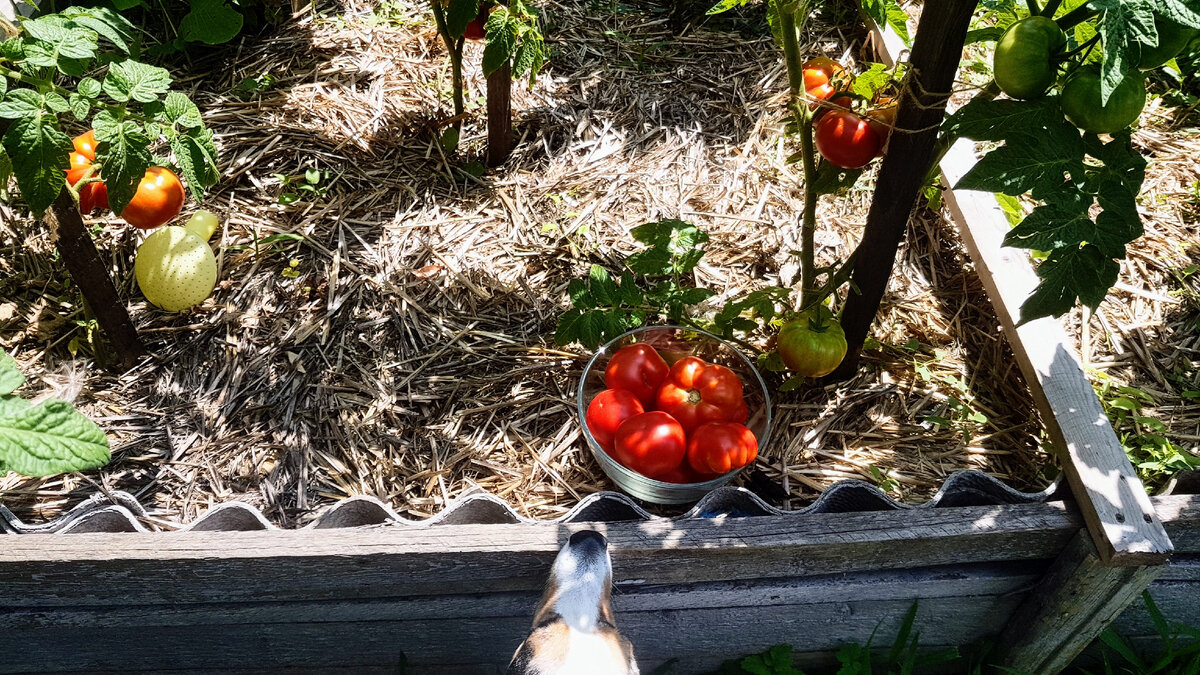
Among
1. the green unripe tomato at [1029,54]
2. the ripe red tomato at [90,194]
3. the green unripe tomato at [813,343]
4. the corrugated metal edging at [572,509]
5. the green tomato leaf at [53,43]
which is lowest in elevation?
the corrugated metal edging at [572,509]

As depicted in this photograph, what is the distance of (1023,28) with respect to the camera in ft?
4.35

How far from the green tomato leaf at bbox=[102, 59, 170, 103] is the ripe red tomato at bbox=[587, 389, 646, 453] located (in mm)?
1191

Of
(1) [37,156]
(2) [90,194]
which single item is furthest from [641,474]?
(2) [90,194]

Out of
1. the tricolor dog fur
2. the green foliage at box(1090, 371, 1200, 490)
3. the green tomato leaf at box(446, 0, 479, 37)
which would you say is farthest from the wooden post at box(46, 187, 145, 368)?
the green foliage at box(1090, 371, 1200, 490)

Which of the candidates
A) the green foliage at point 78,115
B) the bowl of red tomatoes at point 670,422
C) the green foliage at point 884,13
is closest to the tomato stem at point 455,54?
the green foliage at point 78,115

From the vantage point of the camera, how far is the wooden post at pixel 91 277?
2.02 m

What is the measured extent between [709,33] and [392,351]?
1.87m

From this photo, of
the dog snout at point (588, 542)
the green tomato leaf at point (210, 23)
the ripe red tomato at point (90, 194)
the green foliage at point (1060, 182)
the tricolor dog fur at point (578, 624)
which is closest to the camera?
the green foliage at point (1060, 182)

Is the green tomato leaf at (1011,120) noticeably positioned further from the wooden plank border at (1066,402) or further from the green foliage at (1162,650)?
the green foliage at (1162,650)

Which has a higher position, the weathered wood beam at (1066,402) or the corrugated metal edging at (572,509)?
the weathered wood beam at (1066,402)

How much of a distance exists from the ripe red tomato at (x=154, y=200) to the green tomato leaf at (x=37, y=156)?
1.42 feet

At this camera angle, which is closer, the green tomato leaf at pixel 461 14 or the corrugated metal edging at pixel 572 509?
the corrugated metal edging at pixel 572 509

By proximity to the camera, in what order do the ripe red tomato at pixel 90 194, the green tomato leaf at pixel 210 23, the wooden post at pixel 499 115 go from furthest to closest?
the green tomato leaf at pixel 210 23
the wooden post at pixel 499 115
the ripe red tomato at pixel 90 194

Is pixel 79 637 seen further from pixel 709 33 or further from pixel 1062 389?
pixel 709 33
